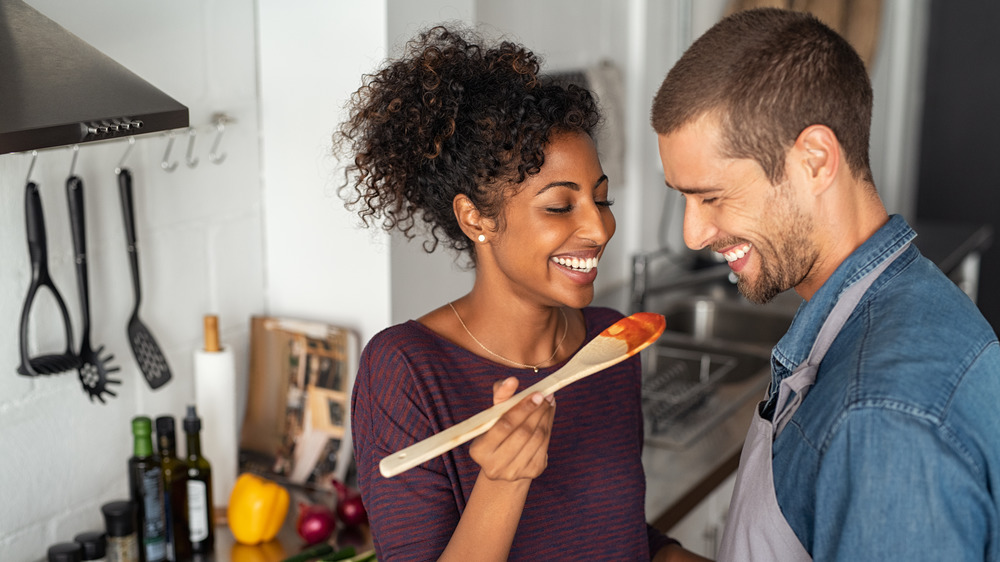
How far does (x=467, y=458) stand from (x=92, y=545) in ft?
2.21

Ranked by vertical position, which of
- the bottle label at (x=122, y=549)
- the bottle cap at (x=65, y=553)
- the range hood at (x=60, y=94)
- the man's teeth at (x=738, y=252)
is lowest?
the bottle label at (x=122, y=549)

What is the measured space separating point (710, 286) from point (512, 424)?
2.09 meters

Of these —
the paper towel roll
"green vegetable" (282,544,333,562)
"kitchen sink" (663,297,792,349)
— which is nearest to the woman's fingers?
"green vegetable" (282,544,333,562)

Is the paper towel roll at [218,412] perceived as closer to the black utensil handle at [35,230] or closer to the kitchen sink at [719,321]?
the black utensil handle at [35,230]

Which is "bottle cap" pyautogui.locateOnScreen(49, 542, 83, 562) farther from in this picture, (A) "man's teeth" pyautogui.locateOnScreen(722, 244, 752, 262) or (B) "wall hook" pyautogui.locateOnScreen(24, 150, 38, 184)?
(A) "man's teeth" pyautogui.locateOnScreen(722, 244, 752, 262)

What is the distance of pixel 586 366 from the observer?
3.42ft

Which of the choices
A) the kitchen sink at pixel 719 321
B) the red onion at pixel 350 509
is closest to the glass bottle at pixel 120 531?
the red onion at pixel 350 509

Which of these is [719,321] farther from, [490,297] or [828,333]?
[828,333]

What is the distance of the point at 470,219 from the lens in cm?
122

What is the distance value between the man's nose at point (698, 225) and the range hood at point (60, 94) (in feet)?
1.99

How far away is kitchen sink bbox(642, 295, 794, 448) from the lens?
204 cm

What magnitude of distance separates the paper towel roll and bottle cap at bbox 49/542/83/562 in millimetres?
305

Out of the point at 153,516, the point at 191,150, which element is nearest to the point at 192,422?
the point at 153,516

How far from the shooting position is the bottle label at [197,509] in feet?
5.14
